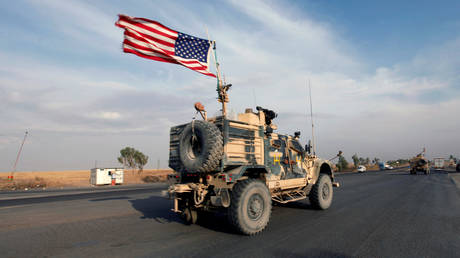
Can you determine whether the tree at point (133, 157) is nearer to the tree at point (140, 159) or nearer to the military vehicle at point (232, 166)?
the tree at point (140, 159)

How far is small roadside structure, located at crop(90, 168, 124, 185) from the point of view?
1108 inches

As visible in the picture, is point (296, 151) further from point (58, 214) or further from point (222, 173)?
point (58, 214)

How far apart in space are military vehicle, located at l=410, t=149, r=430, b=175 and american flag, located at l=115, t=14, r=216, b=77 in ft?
132

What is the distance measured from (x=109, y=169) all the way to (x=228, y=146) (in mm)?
26873

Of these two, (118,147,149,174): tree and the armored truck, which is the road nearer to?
the armored truck

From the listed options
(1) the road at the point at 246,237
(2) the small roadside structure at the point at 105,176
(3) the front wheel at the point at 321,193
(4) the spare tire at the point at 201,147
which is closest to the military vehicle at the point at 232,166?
(4) the spare tire at the point at 201,147

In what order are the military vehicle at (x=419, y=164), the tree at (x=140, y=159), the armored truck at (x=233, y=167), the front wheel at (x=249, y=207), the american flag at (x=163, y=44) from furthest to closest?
1. the tree at (x=140, y=159)
2. the military vehicle at (x=419, y=164)
3. the american flag at (x=163, y=44)
4. the armored truck at (x=233, y=167)
5. the front wheel at (x=249, y=207)

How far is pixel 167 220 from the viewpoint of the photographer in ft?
24.7

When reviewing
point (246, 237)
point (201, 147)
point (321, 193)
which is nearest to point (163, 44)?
point (201, 147)

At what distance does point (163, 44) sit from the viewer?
24.9 ft

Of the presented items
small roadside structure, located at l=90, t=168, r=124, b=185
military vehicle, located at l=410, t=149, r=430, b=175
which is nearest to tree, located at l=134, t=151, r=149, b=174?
small roadside structure, located at l=90, t=168, r=124, b=185

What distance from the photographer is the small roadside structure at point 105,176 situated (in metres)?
28.1

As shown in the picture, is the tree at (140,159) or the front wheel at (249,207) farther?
the tree at (140,159)

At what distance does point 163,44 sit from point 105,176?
2531cm
